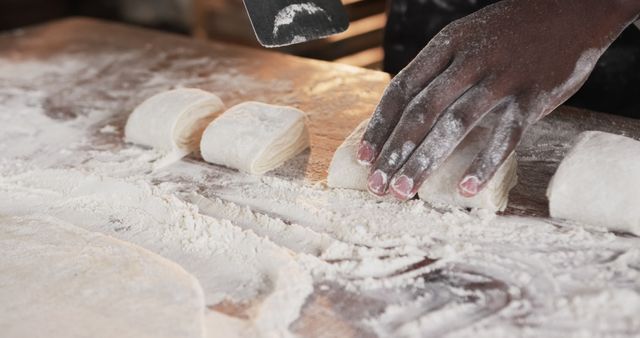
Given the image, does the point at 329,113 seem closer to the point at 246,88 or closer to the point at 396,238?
the point at 246,88

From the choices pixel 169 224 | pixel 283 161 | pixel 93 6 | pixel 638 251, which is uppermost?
pixel 638 251

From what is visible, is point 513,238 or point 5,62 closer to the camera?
point 513,238

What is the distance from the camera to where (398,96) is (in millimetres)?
1838

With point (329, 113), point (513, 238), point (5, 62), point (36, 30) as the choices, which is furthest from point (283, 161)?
point (36, 30)

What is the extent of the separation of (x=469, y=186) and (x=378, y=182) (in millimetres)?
218

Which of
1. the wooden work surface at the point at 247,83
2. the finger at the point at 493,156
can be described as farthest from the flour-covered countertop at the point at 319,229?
the finger at the point at 493,156

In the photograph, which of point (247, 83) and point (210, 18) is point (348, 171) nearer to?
point (247, 83)

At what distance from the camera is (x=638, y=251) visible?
5.19 feet

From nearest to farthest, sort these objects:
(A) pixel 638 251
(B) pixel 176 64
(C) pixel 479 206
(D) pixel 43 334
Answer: (D) pixel 43 334 → (A) pixel 638 251 → (C) pixel 479 206 → (B) pixel 176 64

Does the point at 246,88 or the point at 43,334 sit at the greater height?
the point at 246,88

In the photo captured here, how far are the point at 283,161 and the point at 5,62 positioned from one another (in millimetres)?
1582

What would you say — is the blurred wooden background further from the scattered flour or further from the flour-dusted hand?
the flour-dusted hand

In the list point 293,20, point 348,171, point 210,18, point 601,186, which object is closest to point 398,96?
point 348,171

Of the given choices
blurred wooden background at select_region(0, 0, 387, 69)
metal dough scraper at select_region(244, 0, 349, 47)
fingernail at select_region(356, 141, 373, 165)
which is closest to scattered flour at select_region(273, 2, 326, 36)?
metal dough scraper at select_region(244, 0, 349, 47)
